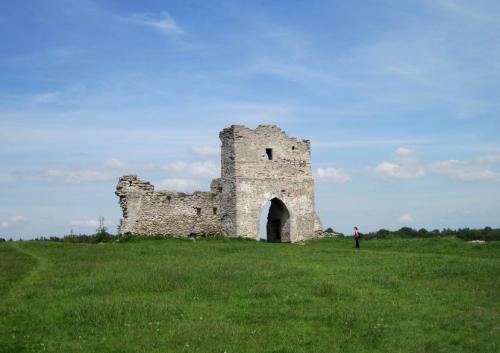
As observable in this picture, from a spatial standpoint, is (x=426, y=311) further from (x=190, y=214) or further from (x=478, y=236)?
(x=478, y=236)

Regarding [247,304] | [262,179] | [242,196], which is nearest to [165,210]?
[242,196]

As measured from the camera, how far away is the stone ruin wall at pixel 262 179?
33.9 meters

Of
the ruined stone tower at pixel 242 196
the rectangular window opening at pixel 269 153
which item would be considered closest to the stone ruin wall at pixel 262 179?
the ruined stone tower at pixel 242 196

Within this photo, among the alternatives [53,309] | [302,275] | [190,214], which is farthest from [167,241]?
[53,309]

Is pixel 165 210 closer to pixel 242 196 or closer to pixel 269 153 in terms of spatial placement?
pixel 242 196

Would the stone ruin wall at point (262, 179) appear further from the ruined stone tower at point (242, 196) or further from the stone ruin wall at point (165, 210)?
the stone ruin wall at point (165, 210)

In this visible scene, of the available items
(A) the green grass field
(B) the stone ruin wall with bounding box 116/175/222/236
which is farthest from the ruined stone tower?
(A) the green grass field

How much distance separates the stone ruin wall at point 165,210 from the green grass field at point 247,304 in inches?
345

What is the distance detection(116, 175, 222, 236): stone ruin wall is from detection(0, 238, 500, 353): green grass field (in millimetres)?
8766

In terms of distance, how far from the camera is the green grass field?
11.9 metres

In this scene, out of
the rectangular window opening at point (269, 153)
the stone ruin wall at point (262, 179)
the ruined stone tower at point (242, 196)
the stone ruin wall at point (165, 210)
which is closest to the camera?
the stone ruin wall at point (165, 210)

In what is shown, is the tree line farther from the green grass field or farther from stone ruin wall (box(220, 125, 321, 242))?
the green grass field

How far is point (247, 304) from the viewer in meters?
14.6

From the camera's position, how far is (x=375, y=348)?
38.5 ft
